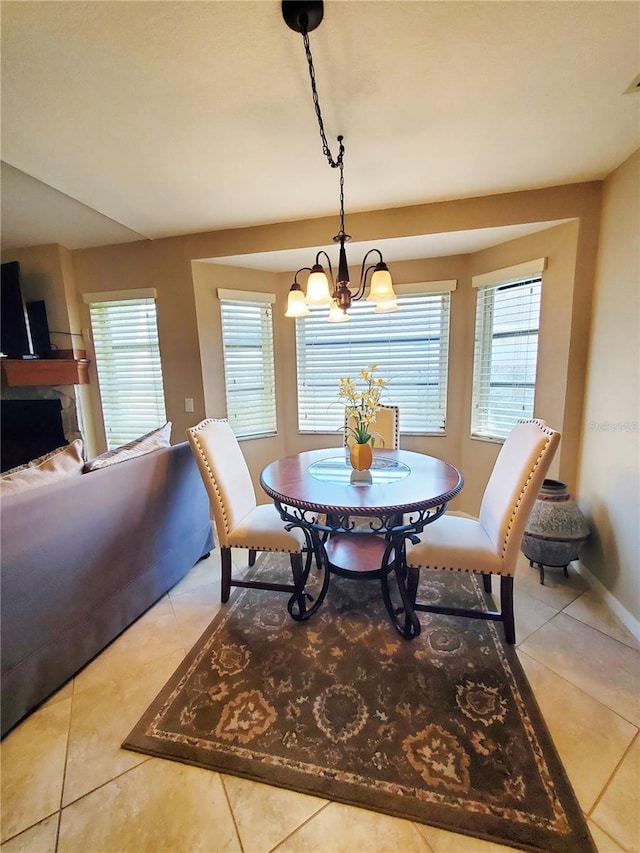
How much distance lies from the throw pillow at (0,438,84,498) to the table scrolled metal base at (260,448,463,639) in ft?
3.08

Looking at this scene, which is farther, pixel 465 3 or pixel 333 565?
pixel 333 565

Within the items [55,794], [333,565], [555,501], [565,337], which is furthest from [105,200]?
[555,501]

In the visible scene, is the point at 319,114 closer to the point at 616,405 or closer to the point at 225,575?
the point at 616,405

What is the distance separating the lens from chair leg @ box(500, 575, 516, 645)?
1.68 m

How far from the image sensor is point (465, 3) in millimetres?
1068

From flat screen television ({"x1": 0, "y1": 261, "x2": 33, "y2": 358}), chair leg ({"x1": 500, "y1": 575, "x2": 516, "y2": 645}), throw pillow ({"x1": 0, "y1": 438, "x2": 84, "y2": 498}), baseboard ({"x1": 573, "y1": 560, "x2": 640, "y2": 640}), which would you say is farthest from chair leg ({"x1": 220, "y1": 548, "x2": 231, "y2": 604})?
flat screen television ({"x1": 0, "y1": 261, "x2": 33, "y2": 358})

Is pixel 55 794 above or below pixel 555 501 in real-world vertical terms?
below

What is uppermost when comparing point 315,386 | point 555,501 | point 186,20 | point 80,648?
point 186,20

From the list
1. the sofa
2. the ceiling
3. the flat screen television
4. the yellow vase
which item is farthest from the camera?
the flat screen television

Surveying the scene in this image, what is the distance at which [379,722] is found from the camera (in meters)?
1.36

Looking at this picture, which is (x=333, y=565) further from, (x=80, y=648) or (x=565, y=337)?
(x=565, y=337)

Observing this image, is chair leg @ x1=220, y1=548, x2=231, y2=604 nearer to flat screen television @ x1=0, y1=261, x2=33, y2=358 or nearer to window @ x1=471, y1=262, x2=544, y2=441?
window @ x1=471, y1=262, x2=544, y2=441

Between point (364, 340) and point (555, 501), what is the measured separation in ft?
6.57

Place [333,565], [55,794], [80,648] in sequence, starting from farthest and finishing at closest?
[333,565] < [80,648] < [55,794]
